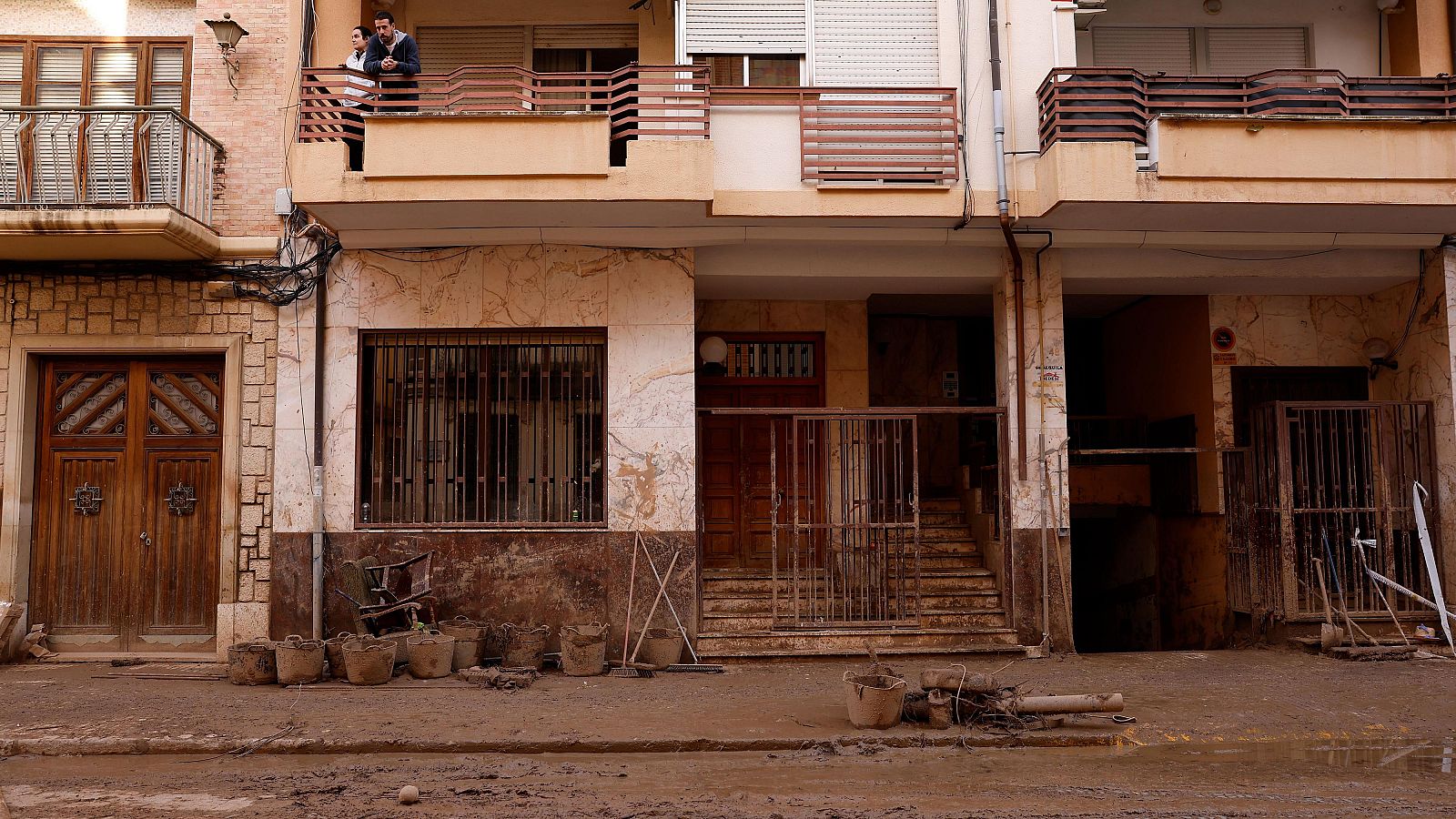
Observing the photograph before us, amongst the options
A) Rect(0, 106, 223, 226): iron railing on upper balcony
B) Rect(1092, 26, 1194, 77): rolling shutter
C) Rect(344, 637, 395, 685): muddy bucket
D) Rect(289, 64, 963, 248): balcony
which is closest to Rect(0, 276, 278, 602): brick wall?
Rect(0, 106, 223, 226): iron railing on upper balcony

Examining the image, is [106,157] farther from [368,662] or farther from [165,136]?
[368,662]

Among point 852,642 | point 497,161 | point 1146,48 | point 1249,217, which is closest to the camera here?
point 497,161

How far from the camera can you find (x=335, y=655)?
8.78m

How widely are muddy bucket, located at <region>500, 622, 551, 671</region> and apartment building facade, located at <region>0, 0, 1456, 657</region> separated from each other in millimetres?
528

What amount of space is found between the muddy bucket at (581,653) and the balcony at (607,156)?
3924 mm

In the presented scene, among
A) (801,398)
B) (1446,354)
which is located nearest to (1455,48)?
(1446,354)

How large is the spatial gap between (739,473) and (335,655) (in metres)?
4.88

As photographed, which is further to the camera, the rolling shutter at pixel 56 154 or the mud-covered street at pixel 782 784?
the rolling shutter at pixel 56 154

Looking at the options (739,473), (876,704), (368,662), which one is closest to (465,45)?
(739,473)

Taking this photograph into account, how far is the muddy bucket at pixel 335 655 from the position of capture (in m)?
8.77

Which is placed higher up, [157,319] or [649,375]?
[157,319]

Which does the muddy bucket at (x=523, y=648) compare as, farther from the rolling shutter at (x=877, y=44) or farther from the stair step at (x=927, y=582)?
the rolling shutter at (x=877, y=44)

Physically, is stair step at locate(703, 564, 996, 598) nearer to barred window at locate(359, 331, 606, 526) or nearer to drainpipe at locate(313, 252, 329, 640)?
barred window at locate(359, 331, 606, 526)

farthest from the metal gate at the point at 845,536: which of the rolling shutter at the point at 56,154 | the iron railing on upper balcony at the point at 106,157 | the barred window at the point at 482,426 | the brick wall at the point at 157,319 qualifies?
the rolling shutter at the point at 56,154
